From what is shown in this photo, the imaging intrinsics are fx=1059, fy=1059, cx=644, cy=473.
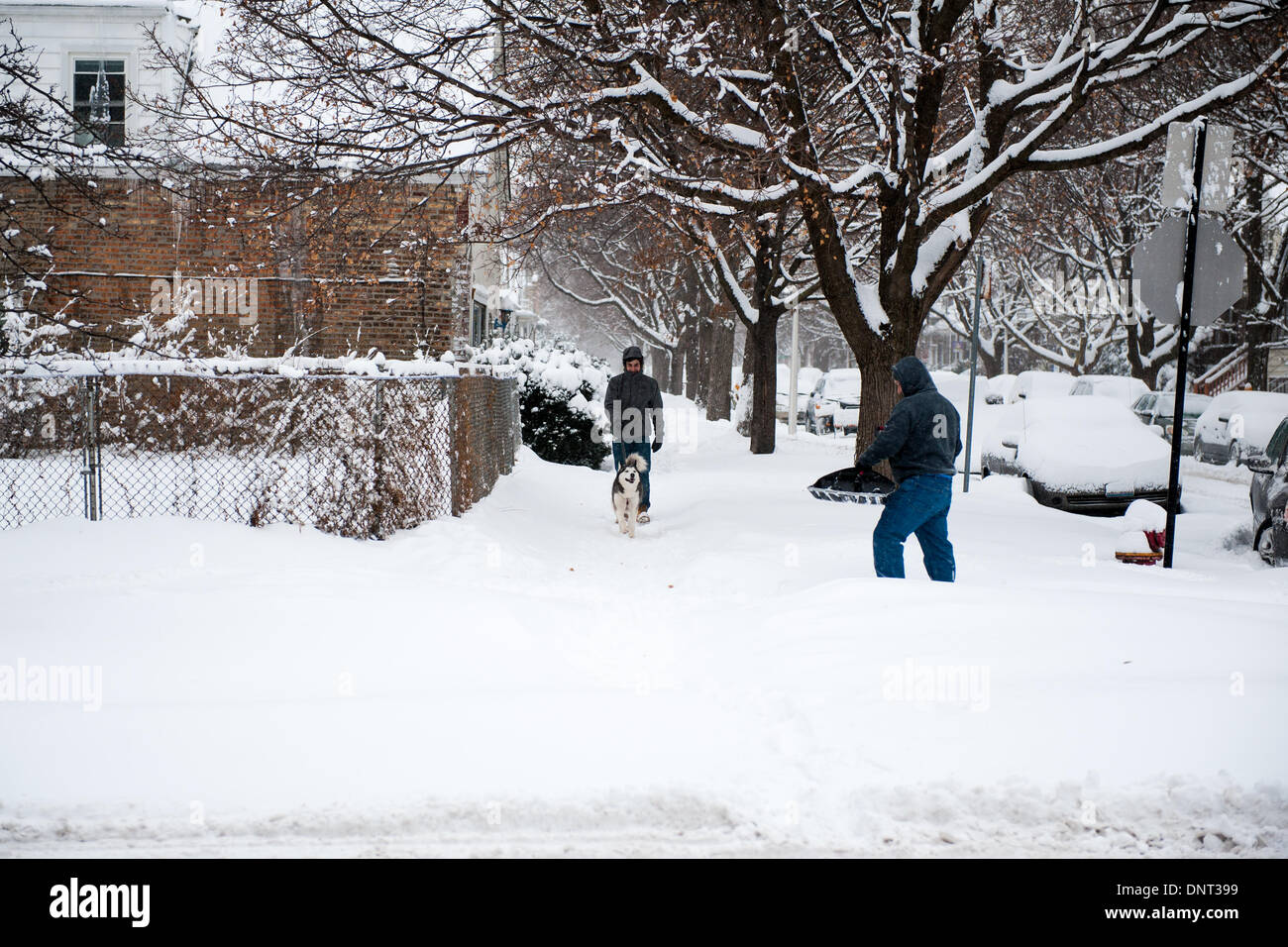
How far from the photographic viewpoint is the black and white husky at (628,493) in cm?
1118

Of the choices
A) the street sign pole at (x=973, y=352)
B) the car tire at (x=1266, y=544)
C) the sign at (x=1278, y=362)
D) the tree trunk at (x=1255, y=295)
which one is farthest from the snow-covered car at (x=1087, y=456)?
the sign at (x=1278, y=362)

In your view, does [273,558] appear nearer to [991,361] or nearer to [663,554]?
[663,554]

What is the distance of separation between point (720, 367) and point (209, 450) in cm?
2219

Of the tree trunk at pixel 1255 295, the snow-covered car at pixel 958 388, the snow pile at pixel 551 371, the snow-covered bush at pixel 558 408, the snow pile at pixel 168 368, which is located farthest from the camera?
the tree trunk at pixel 1255 295

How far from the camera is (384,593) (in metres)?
6.95

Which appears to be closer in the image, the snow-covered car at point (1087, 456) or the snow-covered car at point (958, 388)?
the snow-covered car at point (1087, 456)

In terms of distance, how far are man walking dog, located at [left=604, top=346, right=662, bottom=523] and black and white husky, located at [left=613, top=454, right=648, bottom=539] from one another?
37cm

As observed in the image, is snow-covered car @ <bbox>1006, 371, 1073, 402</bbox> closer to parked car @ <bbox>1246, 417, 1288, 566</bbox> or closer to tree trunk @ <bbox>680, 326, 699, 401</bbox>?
tree trunk @ <bbox>680, 326, 699, 401</bbox>

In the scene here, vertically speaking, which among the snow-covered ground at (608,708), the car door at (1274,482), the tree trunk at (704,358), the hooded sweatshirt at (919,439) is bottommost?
the snow-covered ground at (608,708)

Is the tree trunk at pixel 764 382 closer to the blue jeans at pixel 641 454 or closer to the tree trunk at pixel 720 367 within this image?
the tree trunk at pixel 720 367

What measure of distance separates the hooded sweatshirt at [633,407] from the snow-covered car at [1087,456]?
18.2 ft

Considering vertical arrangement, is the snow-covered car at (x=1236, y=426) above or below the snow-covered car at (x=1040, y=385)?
below

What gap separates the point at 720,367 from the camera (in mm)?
29594

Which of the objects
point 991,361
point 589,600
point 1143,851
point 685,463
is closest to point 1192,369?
point 991,361
